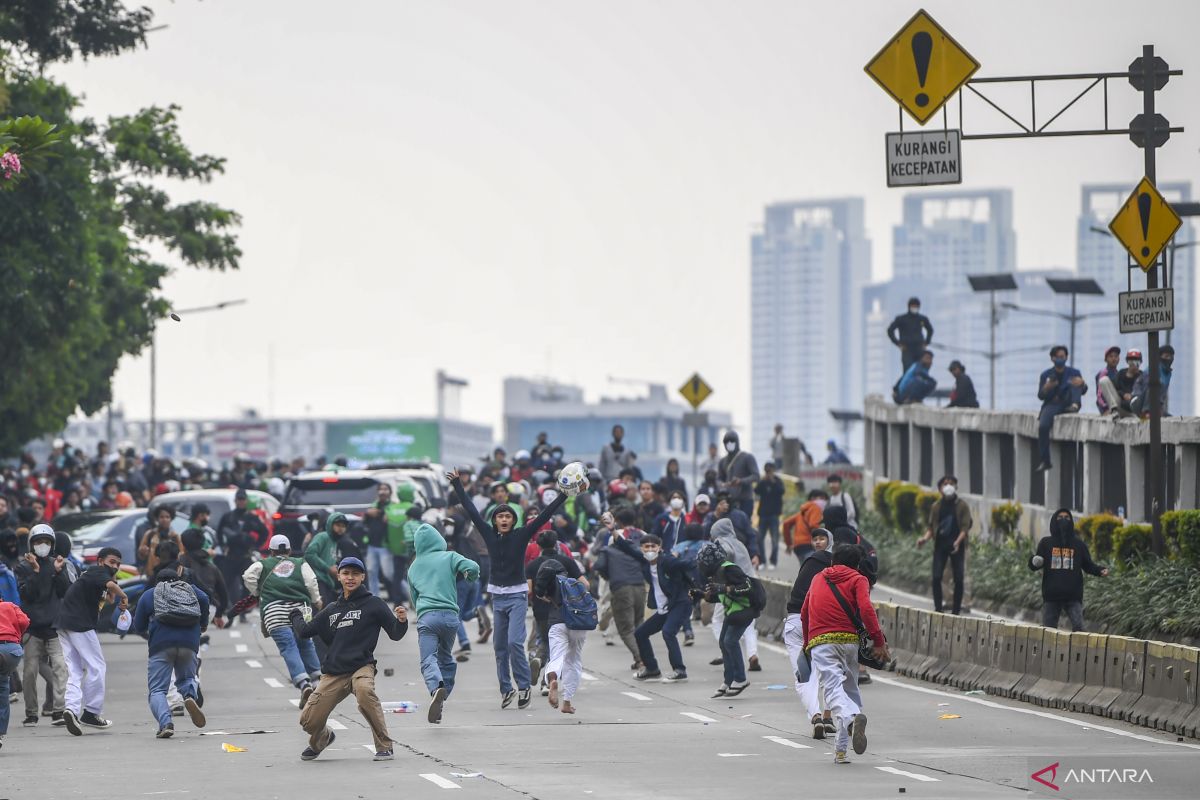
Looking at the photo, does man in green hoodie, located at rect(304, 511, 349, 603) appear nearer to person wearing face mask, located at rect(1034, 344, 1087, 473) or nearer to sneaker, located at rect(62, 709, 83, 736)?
sneaker, located at rect(62, 709, 83, 736)

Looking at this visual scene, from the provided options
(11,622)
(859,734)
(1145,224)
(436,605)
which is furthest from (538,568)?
(1145,224)

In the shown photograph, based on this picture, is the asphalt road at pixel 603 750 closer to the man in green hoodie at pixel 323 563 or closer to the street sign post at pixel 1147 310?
the man in green hoodie at pixel 323 563

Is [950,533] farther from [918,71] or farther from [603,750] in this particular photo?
[603,750]

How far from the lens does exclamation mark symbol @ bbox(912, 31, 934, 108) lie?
2162 centimetres

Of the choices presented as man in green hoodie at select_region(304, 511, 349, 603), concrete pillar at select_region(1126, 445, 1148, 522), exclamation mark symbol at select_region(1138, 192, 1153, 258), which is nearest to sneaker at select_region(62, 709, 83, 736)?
man in green hoodie at select_region(304, 511, 349, 603)

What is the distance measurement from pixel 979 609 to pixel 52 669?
14.5 m

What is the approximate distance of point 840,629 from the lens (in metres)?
16.5

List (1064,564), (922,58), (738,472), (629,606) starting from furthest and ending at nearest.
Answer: (738,472) → (629,606) → (1064,564) → (922,58)

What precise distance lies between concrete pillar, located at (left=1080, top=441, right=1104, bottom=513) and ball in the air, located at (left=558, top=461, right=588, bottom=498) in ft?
40.7

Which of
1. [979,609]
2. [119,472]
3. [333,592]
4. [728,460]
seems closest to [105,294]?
[119,472]

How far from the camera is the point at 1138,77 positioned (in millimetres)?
23516

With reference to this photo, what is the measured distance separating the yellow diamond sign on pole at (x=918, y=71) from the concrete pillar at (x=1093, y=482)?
11.1 m

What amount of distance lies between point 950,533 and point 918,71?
27.6 ft

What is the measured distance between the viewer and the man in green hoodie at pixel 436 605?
1931 cm
